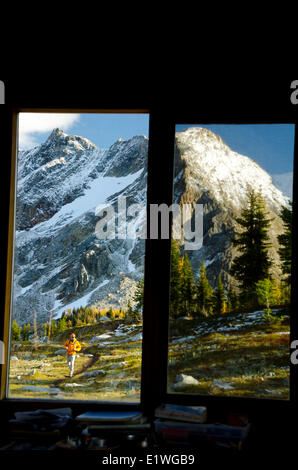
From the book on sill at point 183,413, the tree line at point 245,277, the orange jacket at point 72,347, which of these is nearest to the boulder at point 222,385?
the book on sill at point 183,413

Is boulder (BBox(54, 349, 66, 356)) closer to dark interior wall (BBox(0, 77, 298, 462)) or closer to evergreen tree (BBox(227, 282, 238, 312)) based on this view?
dark interior wall (BBox(0, 77, 298, 462))

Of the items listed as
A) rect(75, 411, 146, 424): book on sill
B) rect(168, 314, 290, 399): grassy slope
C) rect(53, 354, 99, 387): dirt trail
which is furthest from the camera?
rect(53, 354, 99, 387): dirt trail

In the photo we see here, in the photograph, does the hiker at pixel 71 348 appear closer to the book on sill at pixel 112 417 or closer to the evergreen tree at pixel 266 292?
the book on sill at pixel 112 417

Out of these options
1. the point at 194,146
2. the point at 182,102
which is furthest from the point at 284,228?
the point at 182,102

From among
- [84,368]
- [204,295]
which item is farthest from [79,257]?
[204,295]

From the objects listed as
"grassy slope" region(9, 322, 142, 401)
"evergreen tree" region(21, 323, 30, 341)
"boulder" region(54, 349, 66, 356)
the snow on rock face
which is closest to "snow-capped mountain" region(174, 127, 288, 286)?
the snow on rock face

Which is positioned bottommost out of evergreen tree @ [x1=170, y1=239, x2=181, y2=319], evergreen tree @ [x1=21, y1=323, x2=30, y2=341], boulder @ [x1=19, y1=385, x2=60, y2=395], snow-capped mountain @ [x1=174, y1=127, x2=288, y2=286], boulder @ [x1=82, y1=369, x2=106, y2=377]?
boulder @ [x1=19, y1=385, x2=60, y2=395]

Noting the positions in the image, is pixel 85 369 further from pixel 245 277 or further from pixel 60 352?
pixel 245 277
